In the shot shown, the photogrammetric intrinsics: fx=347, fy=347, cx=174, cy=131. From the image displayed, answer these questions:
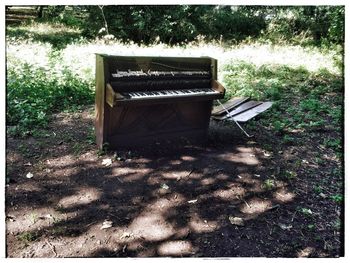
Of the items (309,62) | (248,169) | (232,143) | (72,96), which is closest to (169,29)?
(309,62)

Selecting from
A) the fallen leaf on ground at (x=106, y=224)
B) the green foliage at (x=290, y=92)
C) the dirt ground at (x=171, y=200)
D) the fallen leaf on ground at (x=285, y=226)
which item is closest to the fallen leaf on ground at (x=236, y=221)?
the dirt ground at (x=171, y=200)

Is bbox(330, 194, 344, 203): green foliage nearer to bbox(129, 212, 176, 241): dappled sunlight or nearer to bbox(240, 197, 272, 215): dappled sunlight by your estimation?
bbox(240, 197, 272, 215): dappled sunlight

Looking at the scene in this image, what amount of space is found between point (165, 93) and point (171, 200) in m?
1.49

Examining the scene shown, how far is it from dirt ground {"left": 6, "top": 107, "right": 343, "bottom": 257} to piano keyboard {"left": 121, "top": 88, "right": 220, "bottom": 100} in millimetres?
908

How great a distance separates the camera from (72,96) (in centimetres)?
723

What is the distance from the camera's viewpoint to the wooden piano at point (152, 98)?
4398 mm

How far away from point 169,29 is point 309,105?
7494 millimetres

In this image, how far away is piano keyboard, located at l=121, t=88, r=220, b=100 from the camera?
4406 millimetres

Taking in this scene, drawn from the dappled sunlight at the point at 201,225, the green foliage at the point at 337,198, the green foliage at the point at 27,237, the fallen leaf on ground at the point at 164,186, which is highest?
the fallen leaf on ground at the point at 164,186

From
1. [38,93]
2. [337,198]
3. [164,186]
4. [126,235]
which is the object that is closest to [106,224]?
[126,235]

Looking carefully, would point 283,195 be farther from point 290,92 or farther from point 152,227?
point 290,92

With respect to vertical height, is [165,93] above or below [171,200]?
above

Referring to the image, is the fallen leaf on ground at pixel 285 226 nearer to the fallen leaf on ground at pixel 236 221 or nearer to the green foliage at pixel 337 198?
the fallen leaf on ground at pixel 236 221

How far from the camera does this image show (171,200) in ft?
13.2
